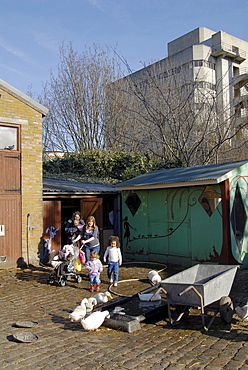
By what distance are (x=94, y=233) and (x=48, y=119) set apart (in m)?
20.2

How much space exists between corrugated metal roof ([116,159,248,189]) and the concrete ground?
3597mm

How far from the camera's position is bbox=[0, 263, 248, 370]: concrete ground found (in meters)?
4.64

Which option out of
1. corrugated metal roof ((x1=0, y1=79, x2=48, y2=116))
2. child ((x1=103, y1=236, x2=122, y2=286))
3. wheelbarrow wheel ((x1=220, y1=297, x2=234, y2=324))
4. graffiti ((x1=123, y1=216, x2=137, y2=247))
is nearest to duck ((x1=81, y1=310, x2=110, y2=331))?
wheelbarrow wheel ((x1=220, y1=297, x2=234, y2=324))

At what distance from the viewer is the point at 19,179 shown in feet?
37.0

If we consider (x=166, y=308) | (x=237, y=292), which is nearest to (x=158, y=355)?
(x=166, y=308)

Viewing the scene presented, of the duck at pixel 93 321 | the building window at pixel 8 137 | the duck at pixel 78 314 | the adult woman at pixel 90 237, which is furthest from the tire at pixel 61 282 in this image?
the building window at pixel 8 137

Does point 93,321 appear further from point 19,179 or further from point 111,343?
point 19,179

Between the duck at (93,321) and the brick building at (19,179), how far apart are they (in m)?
5.89

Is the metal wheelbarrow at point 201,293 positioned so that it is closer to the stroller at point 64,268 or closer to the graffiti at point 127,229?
the stroller at point 64,268

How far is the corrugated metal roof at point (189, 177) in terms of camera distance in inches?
405

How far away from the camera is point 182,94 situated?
21375mm

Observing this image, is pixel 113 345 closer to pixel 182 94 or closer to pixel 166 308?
pixel 166 308

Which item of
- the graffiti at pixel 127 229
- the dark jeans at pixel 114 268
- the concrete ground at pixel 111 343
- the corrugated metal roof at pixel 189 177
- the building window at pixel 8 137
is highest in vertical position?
the building window at pixel 8 137

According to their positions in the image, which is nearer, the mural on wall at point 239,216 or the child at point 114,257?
the child at point 114,257
